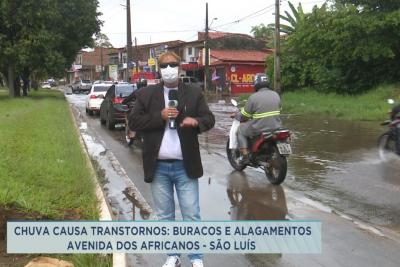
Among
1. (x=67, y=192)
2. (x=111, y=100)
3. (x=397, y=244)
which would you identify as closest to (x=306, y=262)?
(x=397, y=244)

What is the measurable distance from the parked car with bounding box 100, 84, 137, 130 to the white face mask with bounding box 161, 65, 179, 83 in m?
13.9

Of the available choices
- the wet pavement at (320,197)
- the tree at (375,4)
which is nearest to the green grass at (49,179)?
the wet pavement at (320,197)

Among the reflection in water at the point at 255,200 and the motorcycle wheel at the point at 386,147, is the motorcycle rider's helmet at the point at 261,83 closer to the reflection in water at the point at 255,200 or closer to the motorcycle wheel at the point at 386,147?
the reflection in water at the point at 255,200

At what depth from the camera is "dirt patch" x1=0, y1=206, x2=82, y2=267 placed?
498 centimetres

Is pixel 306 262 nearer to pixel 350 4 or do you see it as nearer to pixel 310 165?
pixel 310 165

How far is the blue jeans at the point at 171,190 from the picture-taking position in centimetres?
469

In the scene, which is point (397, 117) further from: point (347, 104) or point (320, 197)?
point (347, 104)

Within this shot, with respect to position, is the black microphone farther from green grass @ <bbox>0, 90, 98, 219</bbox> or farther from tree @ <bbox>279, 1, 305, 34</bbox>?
tree @ <bbox>279, 1, 305, 34</bbox>

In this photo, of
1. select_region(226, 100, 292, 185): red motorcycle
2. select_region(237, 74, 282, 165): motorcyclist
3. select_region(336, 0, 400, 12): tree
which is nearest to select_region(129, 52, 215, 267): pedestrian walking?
select_region(226, 100, 292, 185): red motorcycle

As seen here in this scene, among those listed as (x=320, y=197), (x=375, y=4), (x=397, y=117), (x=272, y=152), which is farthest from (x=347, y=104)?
(x=320, y=197)

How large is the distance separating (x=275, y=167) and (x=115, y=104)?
10769 mm

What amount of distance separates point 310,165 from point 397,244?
5.19 meters

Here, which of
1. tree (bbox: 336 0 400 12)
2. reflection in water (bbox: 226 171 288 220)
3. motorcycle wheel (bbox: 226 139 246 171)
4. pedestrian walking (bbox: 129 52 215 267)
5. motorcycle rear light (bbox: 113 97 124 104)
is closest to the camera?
pedestrian walking (bbox: 129 52 215 267)

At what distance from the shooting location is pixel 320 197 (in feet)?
26.8
